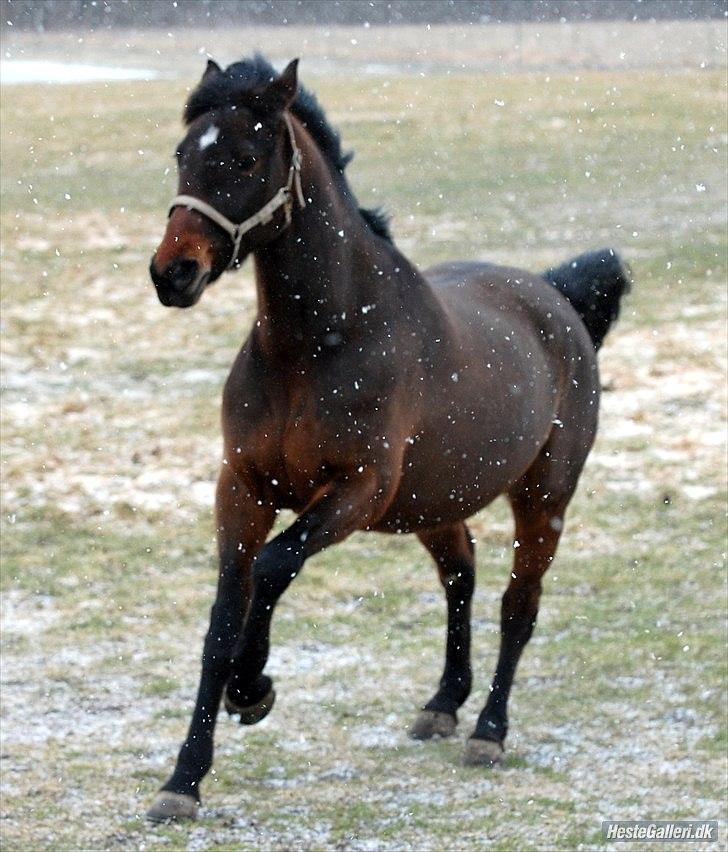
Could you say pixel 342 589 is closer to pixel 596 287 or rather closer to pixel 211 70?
pixel 596 287

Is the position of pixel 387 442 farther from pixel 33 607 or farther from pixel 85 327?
pixel 85 327

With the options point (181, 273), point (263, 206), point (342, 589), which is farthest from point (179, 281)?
point (342, 589)

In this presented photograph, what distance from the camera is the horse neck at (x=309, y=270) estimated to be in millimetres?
4387

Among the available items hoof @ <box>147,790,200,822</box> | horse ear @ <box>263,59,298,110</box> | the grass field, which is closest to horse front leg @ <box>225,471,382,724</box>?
hoof @ <box>147,790,200,822</box>

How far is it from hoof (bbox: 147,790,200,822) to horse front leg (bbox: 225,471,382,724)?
1.10 ft

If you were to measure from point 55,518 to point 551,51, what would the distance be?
58.4 ft

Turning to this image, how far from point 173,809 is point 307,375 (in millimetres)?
1393

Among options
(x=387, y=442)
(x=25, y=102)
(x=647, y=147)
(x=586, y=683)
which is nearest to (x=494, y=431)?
(x=387, y=442)

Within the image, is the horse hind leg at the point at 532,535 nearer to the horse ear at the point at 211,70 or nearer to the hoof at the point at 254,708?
the hoof at the point at 254,708

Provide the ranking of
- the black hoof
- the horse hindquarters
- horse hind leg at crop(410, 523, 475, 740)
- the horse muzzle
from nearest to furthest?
the horse muzzle, the black hoof, the horse hindquarters, horse hind leg at crop(410, 523, 475, 740)

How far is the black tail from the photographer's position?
6258mm

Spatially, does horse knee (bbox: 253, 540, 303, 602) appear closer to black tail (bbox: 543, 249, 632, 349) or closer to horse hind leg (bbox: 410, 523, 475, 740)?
horse hind leg (bbox: 410, 523, 475, 740)

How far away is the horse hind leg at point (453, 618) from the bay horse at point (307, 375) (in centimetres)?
56

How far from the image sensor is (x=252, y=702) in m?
4.70
